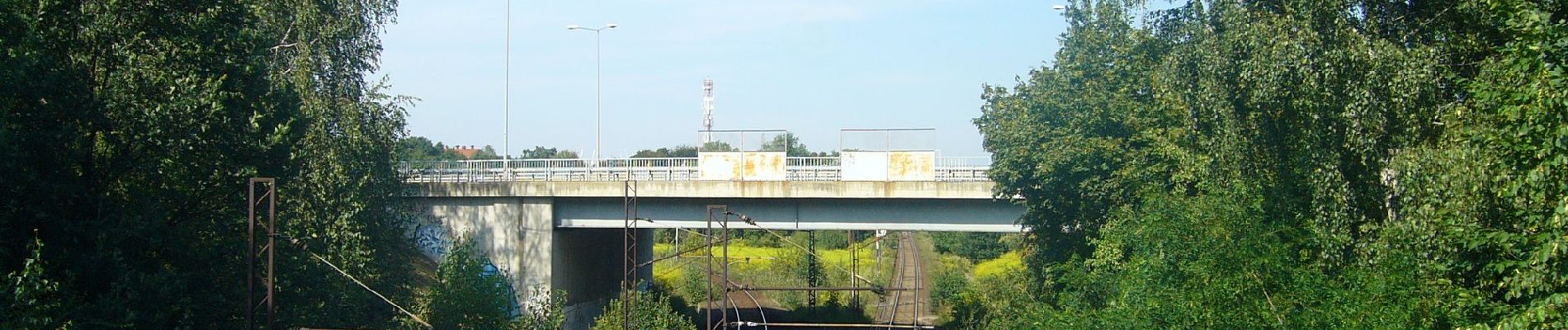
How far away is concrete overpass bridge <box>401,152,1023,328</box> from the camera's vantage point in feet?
92.6

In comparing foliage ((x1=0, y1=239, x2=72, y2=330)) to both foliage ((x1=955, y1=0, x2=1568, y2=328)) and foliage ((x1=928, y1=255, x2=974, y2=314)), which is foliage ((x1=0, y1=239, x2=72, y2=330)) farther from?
foliage ((x1=928, y1=255, x2=974, y2=314))

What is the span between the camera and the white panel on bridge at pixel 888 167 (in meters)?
28.2

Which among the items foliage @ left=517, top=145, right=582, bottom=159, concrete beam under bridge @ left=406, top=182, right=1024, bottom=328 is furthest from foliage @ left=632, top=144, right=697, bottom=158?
concrete beam under bridge @ left=406, top=182, right=1024, bottom=328

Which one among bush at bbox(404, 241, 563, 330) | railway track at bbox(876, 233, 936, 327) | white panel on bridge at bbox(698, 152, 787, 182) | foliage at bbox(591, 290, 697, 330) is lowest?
railway track at bbox(876, 233, 936, 327)

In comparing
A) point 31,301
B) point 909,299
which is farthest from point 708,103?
point 31,301

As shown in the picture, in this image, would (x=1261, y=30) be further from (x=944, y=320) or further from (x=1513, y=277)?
(x=944, y=320)

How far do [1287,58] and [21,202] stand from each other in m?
17.4

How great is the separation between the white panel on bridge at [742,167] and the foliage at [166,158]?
893cm

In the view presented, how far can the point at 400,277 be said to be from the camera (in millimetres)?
25750

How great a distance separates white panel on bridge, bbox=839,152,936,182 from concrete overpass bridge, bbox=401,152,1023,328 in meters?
0.02

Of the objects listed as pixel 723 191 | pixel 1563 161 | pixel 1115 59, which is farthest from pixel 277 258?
pixel 1563 161

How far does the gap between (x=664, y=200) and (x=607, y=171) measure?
1600 mm

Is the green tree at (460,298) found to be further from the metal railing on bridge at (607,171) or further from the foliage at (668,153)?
the foliage at (668,153)

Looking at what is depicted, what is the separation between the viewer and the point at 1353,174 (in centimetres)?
1627
